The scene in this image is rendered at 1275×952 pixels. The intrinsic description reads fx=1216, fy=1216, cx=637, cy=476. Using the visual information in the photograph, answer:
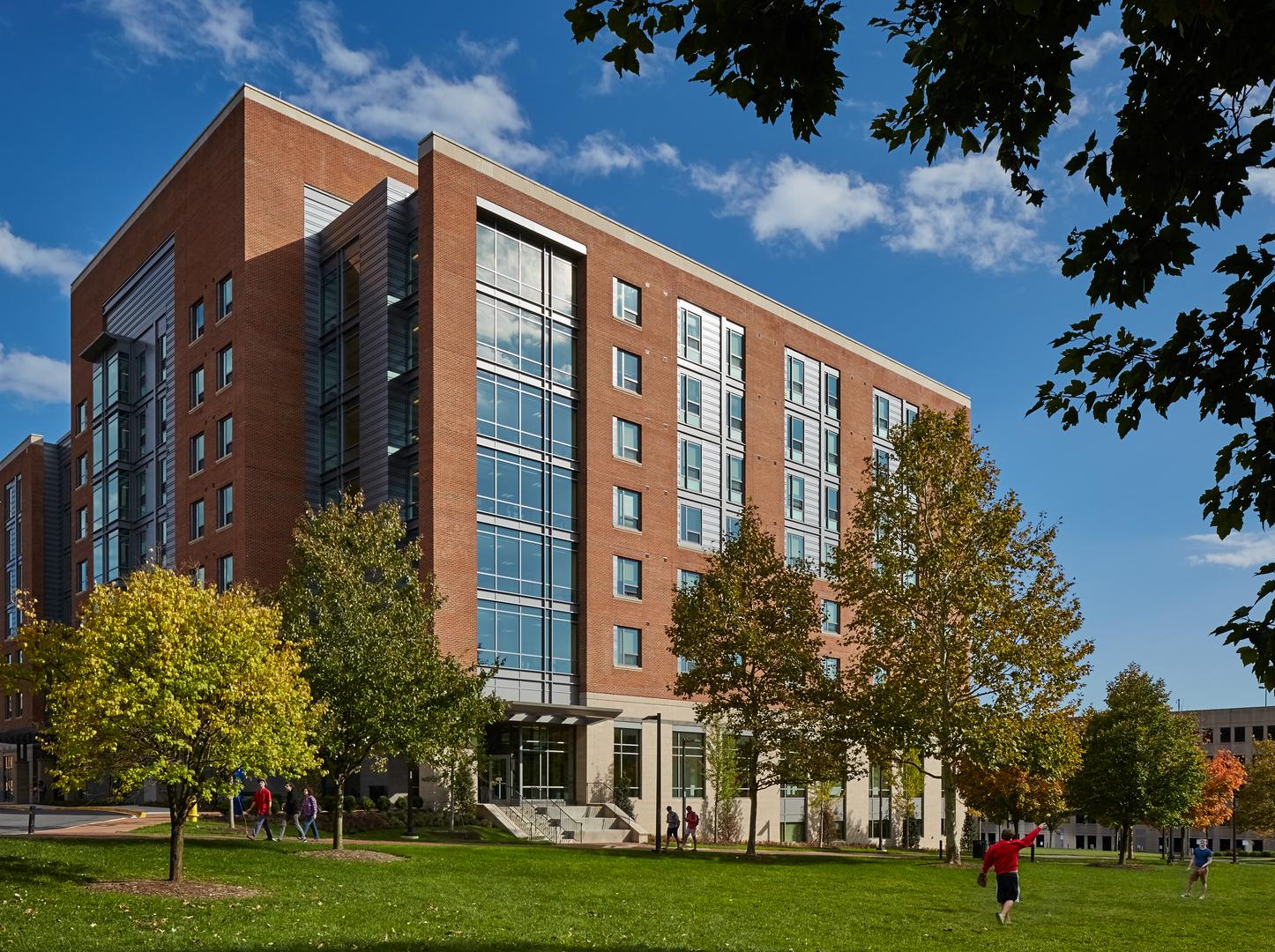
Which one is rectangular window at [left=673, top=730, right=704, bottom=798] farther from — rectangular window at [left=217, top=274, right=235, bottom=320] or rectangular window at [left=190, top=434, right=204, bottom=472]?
rectangular window at [left=217, top=274, right=235, bottom=320]

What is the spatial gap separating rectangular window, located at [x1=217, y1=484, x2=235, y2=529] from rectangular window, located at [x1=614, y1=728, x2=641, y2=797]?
18339 millimetres

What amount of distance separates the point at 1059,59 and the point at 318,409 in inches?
1822

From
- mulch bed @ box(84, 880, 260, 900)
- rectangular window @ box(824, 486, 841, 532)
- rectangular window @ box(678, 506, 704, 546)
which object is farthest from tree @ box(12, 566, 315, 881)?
rectangular window @ box(824, 486, 841, 532)

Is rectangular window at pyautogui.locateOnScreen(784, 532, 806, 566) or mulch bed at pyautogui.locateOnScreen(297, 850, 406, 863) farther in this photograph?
rectangular window at pyautogui.locateOnScreen(784, 532, 806, 566)

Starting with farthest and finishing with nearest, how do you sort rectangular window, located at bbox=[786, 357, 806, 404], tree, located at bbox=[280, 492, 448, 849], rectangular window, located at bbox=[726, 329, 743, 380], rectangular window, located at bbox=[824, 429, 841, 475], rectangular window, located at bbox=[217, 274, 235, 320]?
rectangular window, located at bbox=[824, 429, 841, 475], rectangular window, located at bbox=[786, 357, 806, 404], rectangular window, located at bbox=[726, 329, 743, 380], rectangular window, located at bbox=[217, 274, 235, 320], tree, located at bbox=[280, 492, 448, 849]

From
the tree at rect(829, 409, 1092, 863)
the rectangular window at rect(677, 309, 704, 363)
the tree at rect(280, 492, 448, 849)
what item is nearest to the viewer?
the tree at rect(280, 492, 448, 849)

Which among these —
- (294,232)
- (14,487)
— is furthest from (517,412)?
(14,487)

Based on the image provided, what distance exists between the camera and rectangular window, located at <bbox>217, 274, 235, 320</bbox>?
51062 millimetres

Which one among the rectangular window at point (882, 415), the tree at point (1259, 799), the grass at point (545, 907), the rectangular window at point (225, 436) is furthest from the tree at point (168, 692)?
the tree at point (1259, 799)

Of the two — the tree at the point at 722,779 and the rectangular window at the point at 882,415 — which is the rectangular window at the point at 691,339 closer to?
the rectangular window at the point at 882,415

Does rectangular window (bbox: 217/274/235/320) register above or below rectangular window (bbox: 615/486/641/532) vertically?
above

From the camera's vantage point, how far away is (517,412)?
49.0 meters

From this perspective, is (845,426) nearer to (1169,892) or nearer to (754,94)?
(1169,892)

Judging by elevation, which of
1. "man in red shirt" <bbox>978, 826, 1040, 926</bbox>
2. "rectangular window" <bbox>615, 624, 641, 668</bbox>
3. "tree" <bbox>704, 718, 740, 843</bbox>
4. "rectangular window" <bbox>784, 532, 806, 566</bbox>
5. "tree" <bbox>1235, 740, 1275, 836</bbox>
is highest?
"rectangular window" <bbox>784, 532, 806, 566</bbox>
